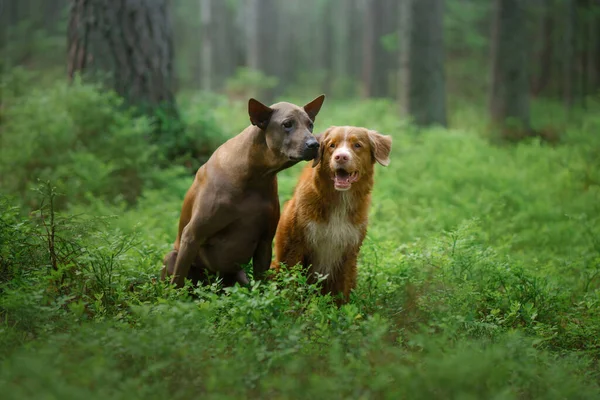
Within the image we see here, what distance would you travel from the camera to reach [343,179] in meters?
4.84

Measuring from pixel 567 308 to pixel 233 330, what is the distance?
9.94 ft

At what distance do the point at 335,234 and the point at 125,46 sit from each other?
517cm

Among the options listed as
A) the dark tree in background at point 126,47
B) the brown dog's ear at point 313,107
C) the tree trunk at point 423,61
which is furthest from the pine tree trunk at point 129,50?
the tree trunk at point 423,61

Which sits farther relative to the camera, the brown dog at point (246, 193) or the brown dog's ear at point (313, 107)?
the brown dog's ear at point (313, 107)

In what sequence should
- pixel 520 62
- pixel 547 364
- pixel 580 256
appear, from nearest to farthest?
1. pixel 547 364
2. pixel 580 256
3. pixel 520 62

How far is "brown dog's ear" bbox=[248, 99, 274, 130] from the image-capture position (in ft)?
14.9

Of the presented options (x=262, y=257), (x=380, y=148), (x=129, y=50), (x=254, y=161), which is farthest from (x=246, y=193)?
(x=129, y=50)

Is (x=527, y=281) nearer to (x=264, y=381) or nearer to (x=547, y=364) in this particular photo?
(x=547, y=364)

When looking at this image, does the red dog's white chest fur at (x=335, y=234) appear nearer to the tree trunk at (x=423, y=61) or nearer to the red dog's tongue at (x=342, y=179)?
the red dog's tongue at (x=342, y=179)

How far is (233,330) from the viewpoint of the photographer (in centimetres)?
396

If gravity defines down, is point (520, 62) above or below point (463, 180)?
above

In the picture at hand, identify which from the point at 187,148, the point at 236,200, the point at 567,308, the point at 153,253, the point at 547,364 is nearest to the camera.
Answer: the point at 547,364

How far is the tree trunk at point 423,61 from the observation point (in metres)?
14.1

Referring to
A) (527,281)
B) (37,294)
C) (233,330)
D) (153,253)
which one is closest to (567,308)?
(527,281)
